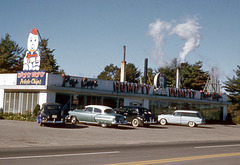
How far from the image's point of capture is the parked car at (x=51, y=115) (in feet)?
78.9

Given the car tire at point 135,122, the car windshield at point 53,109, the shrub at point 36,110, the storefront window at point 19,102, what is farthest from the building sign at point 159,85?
the car windshield at point 53,109

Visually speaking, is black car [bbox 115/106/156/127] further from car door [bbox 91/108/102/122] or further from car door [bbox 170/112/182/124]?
car door [bbox 170/112/182/124]

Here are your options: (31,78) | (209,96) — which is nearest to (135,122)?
(31,78)

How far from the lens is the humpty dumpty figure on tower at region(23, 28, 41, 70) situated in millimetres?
31781

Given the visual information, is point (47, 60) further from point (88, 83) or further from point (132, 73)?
point (88, 83)

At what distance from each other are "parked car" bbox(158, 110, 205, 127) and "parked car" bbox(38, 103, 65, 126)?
14011 millimetres

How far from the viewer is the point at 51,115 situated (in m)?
24.2

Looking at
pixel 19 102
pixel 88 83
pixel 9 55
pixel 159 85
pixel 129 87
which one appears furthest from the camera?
pixel 9 55

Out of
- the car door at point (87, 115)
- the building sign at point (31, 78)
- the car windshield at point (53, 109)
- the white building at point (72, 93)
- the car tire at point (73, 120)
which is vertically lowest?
the car tire at point (73, 120)

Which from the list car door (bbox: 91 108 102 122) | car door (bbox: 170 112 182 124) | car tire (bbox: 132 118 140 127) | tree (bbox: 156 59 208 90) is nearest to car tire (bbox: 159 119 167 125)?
car door (bbox: 170 112 182 124)

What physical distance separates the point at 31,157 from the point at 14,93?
23721 millimetres

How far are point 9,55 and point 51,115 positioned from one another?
53999mm

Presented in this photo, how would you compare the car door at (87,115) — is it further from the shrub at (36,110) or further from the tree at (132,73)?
the tree at (132,73)

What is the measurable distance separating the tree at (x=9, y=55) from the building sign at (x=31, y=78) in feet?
139
